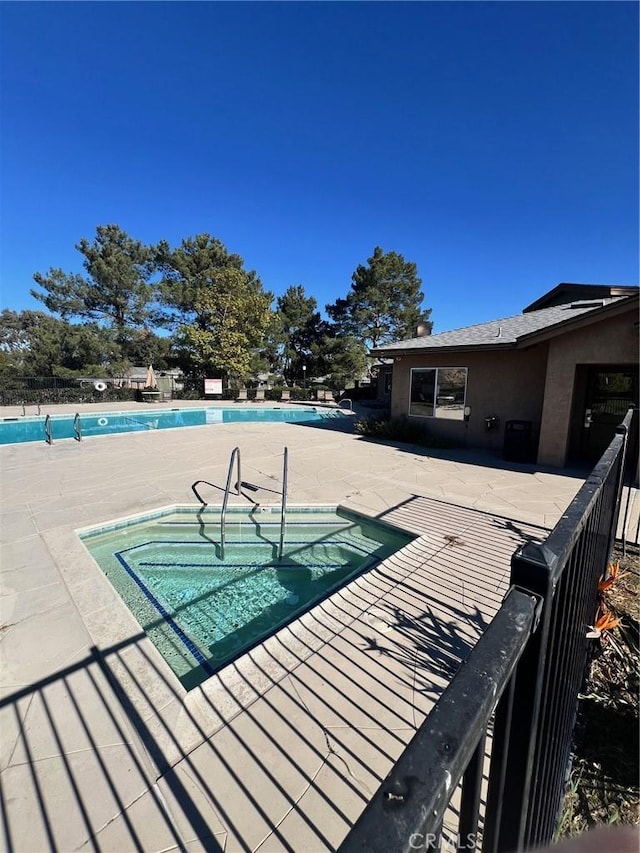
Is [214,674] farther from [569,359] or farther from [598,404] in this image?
[598,404]

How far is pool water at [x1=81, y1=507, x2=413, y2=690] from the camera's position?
3635 mm

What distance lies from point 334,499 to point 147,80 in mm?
13932

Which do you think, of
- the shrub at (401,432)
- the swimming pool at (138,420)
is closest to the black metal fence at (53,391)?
the swimming pool at (138,420)

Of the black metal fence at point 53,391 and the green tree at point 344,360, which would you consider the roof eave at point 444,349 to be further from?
the black metal fence at point 53,391

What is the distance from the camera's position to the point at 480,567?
4117 millimetres

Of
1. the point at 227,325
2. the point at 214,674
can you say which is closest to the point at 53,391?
the point at 227,325

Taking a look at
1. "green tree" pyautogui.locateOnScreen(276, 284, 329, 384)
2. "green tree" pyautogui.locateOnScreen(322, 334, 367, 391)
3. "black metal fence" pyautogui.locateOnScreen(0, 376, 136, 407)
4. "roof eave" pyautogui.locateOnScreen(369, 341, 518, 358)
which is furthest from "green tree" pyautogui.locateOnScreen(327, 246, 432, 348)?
"roof eave" pyautogui.locateOnScreen(369, 341, 518, 358)

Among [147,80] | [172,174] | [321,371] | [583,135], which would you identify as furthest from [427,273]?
[147,80]

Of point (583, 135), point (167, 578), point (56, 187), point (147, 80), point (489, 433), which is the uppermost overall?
point (56, 187)

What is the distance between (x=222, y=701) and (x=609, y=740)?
2376 mm

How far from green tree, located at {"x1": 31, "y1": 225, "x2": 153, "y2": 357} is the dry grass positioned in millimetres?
33120

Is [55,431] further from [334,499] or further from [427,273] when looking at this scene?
[427,273]

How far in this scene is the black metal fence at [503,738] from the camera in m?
0.44

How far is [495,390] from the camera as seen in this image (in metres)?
10.4
